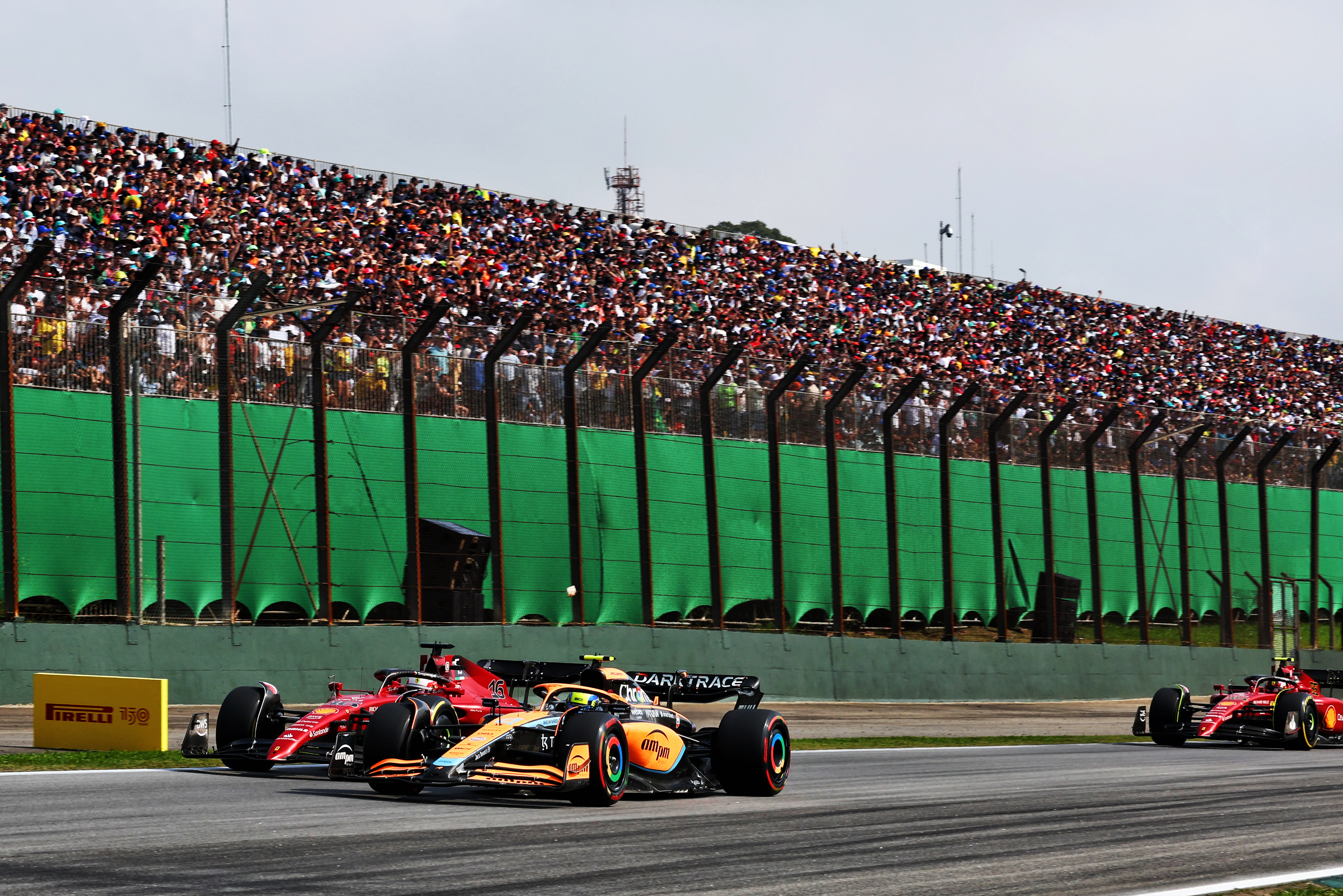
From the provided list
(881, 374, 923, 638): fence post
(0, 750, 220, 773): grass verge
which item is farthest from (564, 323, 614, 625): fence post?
(0, 750, 220, 773): grass verge

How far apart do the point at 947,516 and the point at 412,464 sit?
1158cm

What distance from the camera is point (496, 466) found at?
81.9ft

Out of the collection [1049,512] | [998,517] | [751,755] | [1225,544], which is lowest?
[751,755]

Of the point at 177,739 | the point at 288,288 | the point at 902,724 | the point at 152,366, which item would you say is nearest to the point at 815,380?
the point at 902,724

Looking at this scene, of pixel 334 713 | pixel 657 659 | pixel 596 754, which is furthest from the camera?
pixel 657 659

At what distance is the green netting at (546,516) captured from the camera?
68.9 ft

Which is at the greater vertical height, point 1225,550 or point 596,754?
point 1225,550

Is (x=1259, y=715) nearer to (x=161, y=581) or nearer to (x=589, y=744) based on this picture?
(x=589, y=744)

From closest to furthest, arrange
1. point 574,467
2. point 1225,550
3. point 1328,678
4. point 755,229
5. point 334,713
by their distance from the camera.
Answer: point 334,713 < point 1328,678 < point 574,467 < point 1225,550 < point 755,229

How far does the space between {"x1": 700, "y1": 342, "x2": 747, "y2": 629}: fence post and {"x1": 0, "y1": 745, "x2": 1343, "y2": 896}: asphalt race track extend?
1228 cm

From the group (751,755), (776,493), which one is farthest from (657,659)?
(751,755)

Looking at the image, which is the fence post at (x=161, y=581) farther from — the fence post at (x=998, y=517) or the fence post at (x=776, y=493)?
the fence post at (x=998, y=517)

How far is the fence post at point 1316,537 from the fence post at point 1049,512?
32.0 feet

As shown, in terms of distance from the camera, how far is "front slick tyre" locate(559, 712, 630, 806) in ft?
37.8
